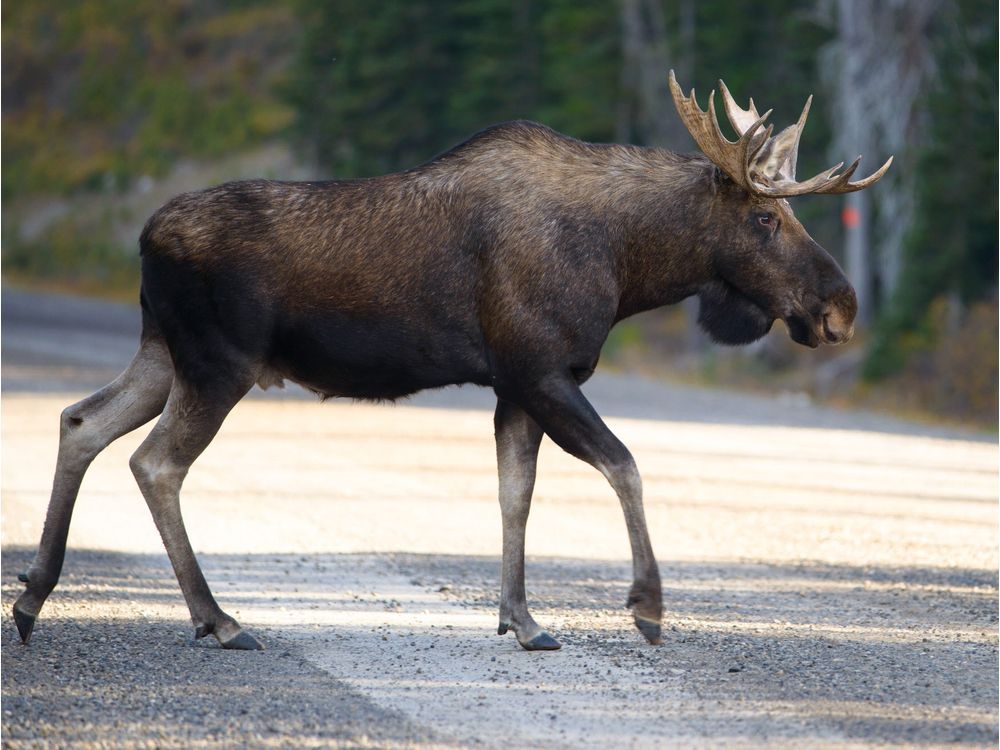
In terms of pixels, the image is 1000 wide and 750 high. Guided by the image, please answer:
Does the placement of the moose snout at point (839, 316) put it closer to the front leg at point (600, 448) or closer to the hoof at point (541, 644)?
the front leg at point (600, 448)

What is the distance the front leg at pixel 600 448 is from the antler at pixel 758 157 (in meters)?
1.08

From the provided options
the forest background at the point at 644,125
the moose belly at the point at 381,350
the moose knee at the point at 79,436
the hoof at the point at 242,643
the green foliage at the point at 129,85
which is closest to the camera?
the hoof at the point at 242,643

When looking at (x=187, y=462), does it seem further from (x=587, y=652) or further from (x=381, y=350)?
(x=587, y=652)

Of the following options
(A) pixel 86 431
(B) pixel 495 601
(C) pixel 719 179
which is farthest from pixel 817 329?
(A) pixel 86 431

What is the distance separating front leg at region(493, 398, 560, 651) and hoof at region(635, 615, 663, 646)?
0.41 metres

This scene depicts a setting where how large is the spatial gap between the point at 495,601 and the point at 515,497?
0.96 m

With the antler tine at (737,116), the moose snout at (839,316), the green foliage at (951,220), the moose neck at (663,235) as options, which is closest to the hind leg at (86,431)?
the moose neck at (663,235)

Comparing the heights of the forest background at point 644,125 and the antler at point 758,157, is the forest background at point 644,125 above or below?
below

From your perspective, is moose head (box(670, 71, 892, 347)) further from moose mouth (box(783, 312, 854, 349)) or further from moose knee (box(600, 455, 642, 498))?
moose knee (box(600, 455, 642, 498))

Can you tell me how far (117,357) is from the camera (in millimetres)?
22391

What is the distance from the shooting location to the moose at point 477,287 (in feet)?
20.5

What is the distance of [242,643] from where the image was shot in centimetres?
623

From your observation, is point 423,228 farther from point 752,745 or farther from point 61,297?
point 61,297

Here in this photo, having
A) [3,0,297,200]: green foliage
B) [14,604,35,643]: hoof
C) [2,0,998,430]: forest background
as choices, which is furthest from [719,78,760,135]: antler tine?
[3,0,297,200]: green foliage
